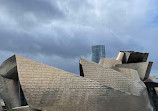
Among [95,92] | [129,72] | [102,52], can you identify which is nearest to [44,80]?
[95,92]

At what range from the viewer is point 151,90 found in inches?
667

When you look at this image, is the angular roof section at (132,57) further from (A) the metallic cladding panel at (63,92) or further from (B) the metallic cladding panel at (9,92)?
(B) the metallic cladding panel at (9,92)

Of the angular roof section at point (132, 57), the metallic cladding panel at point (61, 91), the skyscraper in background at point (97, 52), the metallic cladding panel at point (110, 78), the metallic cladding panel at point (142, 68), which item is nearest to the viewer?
the metallic cladding panel at point (61, 91)

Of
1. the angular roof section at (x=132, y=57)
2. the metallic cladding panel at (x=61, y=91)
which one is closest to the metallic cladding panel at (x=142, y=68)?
the angular roof section at (x=132, y=57)

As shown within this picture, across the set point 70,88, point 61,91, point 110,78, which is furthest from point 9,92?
point 110,78

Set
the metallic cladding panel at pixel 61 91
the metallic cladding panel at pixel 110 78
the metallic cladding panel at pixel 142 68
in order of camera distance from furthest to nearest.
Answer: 1. the metallic cladding panel at pixel 142 68
2. the metallic cladding panel at pixel 110 78
3. the metallic cladding panel at pixel 61 91

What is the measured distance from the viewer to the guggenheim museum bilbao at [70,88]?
9.84m

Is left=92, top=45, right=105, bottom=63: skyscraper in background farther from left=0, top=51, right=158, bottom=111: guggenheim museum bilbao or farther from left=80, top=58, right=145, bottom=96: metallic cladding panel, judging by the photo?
left=80, top=58, right=145, bottom=96: metallic cladding panel

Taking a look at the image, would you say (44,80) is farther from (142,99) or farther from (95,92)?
(142,99)

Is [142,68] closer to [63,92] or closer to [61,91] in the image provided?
[63,92]

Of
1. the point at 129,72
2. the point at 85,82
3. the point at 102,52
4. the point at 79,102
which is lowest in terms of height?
the point at 79,102

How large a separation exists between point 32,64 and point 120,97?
647cm

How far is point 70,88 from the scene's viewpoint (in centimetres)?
1056

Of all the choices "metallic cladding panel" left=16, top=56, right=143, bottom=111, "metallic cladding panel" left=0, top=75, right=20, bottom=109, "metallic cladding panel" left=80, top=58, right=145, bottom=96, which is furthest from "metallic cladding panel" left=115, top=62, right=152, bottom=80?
"metallic cladding panel" left=0, top=75, right=20, bottom=109
